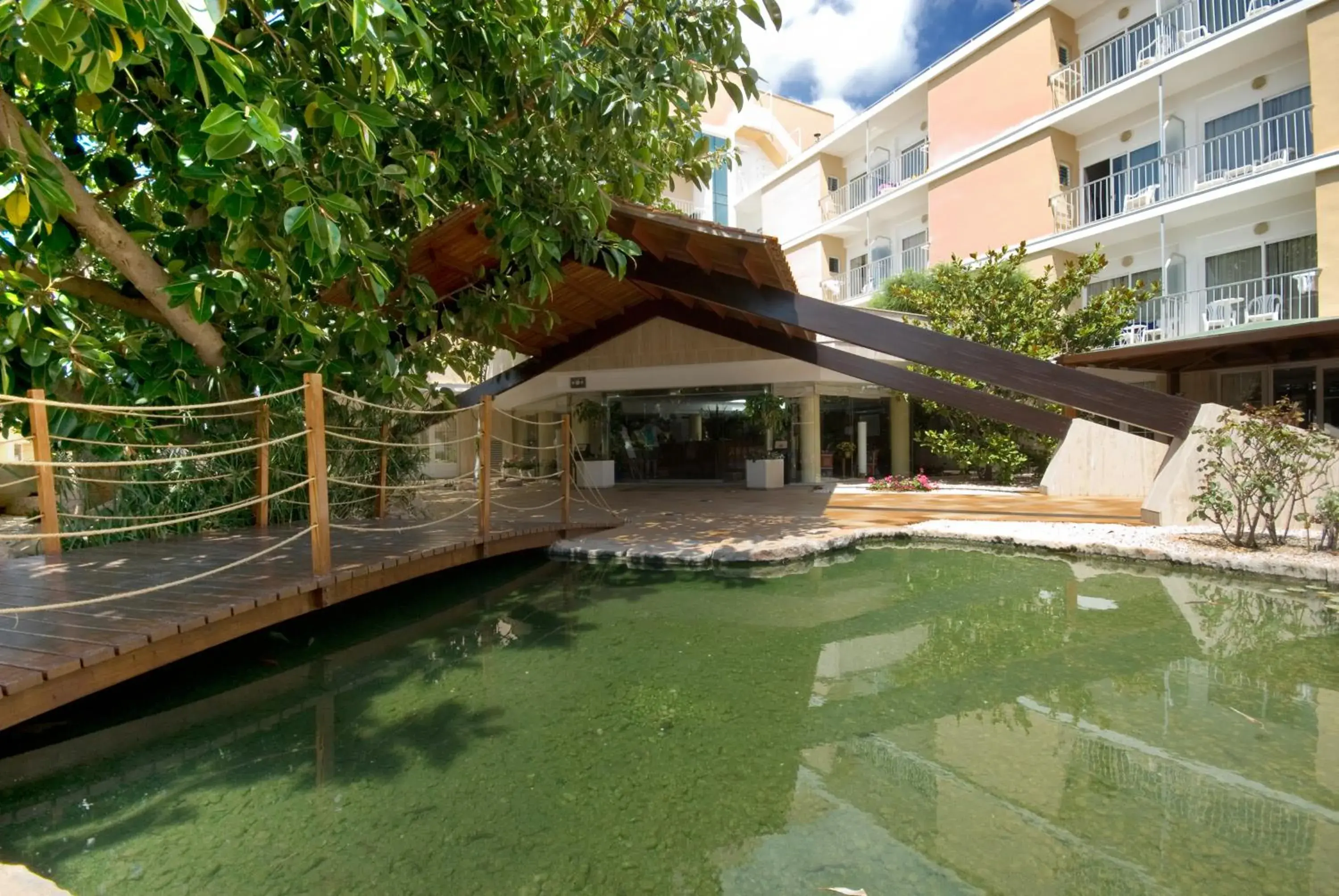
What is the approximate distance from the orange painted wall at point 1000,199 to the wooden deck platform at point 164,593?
14.2 m

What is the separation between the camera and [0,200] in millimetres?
3514

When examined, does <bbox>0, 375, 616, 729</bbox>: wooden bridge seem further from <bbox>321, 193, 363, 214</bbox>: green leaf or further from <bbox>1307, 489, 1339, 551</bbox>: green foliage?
<bbox>1307, 489, 1339, 551</bbox>: green foliage

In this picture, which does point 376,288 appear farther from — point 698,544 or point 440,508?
point 440,508

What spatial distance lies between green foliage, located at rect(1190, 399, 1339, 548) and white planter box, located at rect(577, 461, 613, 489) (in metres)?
10.8

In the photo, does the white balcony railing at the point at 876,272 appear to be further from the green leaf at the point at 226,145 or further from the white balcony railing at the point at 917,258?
the green leaf at the point at 226,145

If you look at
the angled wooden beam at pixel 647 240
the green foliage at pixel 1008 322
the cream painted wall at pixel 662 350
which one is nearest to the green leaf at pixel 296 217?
the angled wooden beam at pixel 647 240

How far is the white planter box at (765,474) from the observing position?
47.4ft

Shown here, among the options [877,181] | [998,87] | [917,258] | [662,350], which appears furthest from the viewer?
[877,181]

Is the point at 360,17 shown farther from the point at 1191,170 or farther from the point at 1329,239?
the point at 1191,170

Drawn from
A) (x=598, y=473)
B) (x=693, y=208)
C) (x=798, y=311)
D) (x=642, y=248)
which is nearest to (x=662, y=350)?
(x=598, y=473)

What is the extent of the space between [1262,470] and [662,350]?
9.90 metres

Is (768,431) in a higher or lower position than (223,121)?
lower

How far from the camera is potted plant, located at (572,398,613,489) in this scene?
603 inches

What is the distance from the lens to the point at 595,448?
1641cm
